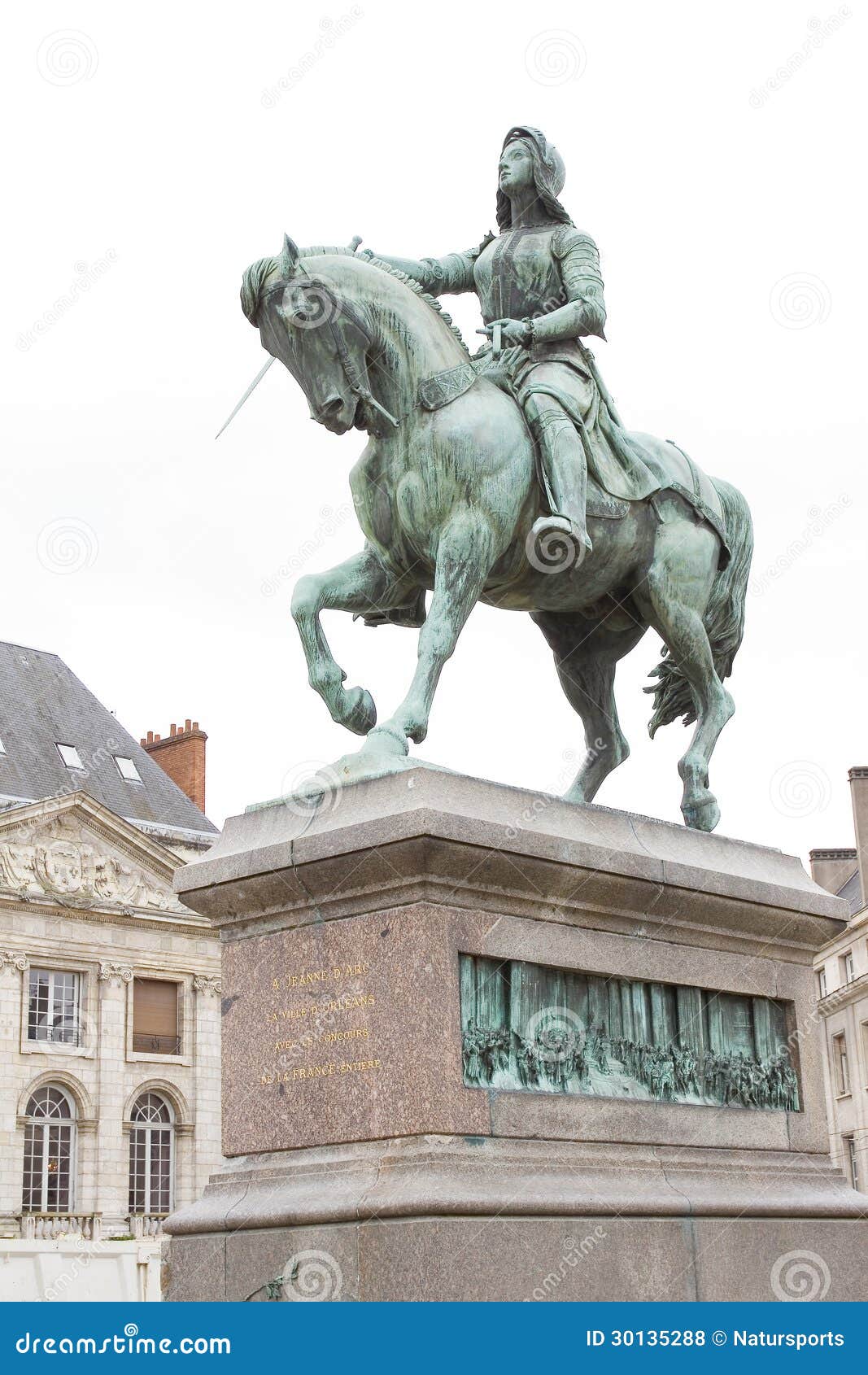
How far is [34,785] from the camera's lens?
4006cm

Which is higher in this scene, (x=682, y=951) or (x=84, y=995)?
(x=84, y=995)

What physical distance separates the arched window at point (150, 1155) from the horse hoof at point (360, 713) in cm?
3297

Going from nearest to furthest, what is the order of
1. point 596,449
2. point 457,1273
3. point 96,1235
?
point 457,1273 → point 596,449 → point 96,1235

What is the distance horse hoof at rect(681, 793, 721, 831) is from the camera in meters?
8.55

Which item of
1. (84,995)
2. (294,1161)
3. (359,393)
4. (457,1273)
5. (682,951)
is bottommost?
(457,1273)

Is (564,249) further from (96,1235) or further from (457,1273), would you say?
(96,1235)

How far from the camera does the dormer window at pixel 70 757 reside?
41.9m

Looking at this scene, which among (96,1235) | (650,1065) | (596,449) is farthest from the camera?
(96,1235)

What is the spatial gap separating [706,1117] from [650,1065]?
0.40m

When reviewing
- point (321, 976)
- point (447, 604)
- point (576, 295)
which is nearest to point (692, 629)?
point (447, 604)

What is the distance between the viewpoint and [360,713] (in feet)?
26.0

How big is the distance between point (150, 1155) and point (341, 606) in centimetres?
3383

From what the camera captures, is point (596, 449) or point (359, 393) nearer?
point (359, 393)

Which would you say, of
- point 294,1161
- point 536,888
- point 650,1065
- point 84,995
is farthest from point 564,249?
point 84,995
